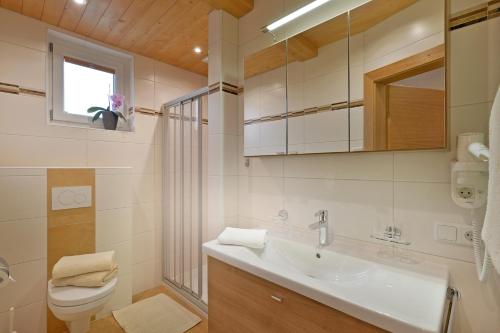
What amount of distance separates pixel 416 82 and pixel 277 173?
888 millimetres

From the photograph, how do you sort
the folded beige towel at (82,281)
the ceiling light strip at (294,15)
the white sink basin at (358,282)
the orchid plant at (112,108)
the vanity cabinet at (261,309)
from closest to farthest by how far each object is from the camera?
the white sink basin at (358,282) → the vanity cabinet at (261,309) → the ceiling light strip at (294,15) → the folded beige towel at (82,281) → the orchid plant at (112,108)

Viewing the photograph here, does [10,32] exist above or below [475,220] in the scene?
above

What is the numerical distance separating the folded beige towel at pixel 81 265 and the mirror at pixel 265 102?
120 cm

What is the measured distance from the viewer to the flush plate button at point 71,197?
5.53 ft

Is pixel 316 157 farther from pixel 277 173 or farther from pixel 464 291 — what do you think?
pixel 464 291

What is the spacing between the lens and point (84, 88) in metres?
2.19

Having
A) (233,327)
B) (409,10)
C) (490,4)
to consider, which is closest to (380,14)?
(409,10)

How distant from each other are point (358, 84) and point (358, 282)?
95cm

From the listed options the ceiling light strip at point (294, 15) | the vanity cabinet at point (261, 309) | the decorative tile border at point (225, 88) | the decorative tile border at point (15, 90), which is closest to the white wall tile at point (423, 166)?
the vanity cabinet at point (261, 309)

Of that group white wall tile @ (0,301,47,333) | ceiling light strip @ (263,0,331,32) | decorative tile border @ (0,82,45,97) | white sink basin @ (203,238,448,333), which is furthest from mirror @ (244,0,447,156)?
white wall tile @ (0,301,47,333)

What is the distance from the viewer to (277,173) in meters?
1.59

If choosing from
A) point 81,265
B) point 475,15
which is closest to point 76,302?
point 81,265

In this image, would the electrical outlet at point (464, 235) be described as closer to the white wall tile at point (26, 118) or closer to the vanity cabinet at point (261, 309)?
the vanity cabinet at point (261, 309)

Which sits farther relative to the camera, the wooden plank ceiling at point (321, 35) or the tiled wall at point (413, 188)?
the wooden plank ceiling at point (321, 35)
